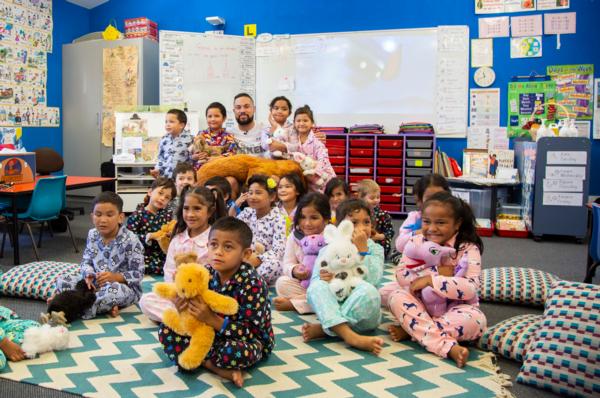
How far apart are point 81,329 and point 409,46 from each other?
17.6ft

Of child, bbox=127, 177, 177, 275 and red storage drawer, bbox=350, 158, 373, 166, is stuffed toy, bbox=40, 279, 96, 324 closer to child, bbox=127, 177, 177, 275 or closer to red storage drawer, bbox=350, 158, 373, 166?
child, bbox=127, 177, 177, 275

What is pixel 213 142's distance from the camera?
14.9 feet

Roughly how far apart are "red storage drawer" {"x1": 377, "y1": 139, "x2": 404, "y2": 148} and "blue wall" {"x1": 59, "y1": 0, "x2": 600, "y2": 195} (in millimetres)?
556

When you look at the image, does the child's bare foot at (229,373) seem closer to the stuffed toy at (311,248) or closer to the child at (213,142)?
the stuffed toy at (311,248)

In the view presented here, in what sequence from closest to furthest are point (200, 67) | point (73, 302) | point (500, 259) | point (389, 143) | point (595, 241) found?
point (73, 302) → point (595, 241) → point (500, 259) → point (389, 143) → point (200, 67)

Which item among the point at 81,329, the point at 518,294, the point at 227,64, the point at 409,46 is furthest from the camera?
the point at 227,64

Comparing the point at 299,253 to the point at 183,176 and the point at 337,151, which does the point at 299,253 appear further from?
the point at 337,151

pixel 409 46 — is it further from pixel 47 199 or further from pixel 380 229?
pixel 47 199

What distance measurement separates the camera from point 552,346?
6.61 ft

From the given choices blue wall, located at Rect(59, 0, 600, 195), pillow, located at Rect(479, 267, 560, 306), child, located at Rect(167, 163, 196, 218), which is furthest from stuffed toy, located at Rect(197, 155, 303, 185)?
blue wall, located at Rect(59, 0, 600, 195)

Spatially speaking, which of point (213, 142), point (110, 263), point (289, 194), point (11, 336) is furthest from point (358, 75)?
point (11, 336)

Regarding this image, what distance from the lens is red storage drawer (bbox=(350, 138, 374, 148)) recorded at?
6.61 metres

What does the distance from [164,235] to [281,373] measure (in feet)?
5.02

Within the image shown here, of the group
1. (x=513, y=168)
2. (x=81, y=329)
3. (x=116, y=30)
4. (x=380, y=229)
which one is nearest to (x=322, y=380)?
(x=81, y=329)
